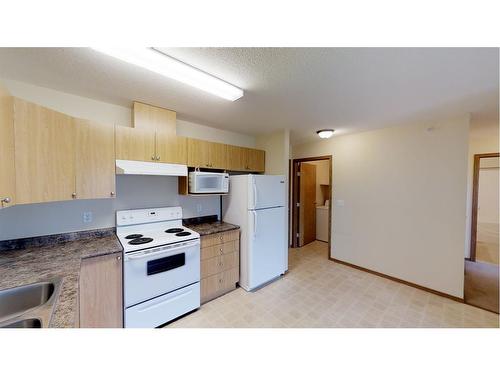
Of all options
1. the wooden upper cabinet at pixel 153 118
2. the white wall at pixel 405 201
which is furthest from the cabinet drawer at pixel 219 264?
the white wall at pixel 405 201

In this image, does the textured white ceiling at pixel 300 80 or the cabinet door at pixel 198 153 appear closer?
the textured white ceiling at pixel 300 80

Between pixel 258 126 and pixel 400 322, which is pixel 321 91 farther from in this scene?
pixel 400 322

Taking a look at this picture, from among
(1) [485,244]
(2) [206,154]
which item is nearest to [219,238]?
(2) [206,154]

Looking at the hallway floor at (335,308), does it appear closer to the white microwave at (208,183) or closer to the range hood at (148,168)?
the white microwave at (208,183)

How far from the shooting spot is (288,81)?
4.96 feet

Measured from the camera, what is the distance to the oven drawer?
168 centimetres

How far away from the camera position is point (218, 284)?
7.58 feet

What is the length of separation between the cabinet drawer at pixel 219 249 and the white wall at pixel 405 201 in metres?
2.11

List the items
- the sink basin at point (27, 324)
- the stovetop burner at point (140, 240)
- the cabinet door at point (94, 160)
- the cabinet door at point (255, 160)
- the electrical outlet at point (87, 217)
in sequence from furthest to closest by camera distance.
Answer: the cabinet door at point (255, 160) → the electrical outlet at point (87, 217) → the stovetop burner at point (140, 240) → the cabinet door at point (94, 160) → the sink basin at point (27, 324)

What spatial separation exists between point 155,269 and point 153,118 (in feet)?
5.29

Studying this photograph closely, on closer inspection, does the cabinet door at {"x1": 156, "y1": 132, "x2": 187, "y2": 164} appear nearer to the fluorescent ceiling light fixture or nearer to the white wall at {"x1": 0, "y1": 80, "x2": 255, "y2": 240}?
the white wall at {"x1": 0, "y1": 80, "x2": 255, "y2": 240}

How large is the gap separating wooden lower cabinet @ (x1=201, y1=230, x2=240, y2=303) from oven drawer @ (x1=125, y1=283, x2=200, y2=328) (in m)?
0.17

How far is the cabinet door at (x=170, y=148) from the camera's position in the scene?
2.06 m
